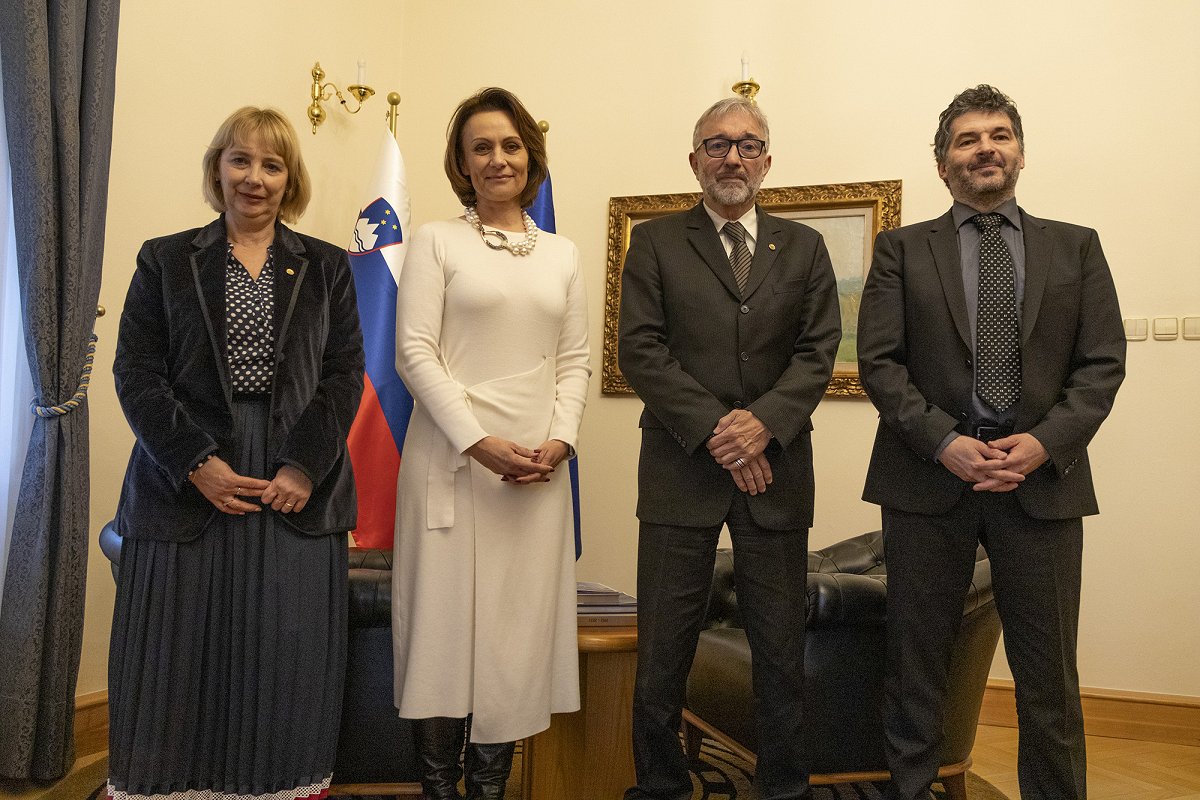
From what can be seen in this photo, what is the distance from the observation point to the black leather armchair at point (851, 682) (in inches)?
98.4

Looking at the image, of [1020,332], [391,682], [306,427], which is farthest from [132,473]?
[1020,332]

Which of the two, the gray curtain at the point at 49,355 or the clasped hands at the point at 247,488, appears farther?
the gray curtain at the point at 49,355

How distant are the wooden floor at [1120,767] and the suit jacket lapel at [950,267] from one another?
163 centimetres

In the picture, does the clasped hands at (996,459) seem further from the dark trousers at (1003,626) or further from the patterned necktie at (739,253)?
the patterned necktie at (739,253)

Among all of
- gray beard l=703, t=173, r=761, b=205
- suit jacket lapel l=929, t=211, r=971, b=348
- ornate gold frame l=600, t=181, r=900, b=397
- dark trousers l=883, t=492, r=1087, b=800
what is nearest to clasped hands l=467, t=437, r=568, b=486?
gray beard l=703, t=173, r=761, b=205

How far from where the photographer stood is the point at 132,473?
2.10 metres

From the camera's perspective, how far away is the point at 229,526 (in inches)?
82.0

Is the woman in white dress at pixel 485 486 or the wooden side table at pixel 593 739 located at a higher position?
the woman in white dress at pixel 485 486

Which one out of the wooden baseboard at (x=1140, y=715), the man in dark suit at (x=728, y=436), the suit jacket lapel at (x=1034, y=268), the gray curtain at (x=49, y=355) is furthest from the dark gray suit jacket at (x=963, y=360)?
the gray curtain at (x=49, y=355)

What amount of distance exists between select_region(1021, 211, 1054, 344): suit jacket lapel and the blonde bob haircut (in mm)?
1731

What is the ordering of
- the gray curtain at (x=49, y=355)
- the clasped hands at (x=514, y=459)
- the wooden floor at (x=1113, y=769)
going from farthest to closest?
the wooden floor at (x=1113, y=769)
the gray curtain at (x=49, y=355)
the clasped hands at (x=514, y=459)

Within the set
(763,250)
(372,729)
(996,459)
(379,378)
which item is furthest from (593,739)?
(379,378)

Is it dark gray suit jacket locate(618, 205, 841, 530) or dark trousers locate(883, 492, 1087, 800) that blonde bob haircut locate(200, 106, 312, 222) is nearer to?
dark gray suit jacket locate(618, 205, 841, 530)

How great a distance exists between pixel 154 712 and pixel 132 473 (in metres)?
0.50
